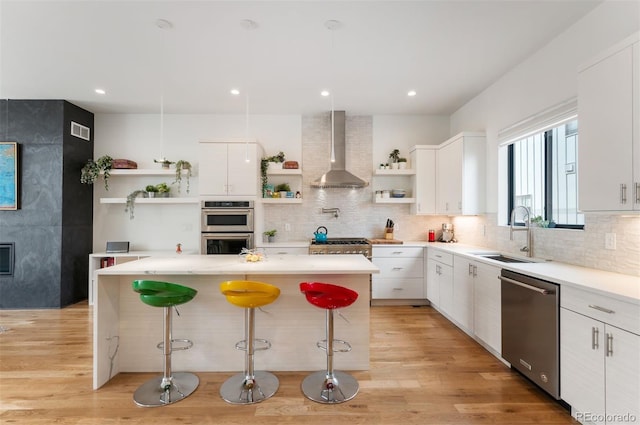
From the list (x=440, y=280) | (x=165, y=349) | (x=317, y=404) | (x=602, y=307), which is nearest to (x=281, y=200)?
(x=440, y=280)

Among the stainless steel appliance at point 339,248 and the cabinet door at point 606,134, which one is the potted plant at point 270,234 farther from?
the cabinet door at point 606,134

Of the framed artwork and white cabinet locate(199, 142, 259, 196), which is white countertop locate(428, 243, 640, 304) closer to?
white cabinet locate(199, 142, 259, 196)

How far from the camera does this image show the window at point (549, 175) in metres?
2.77

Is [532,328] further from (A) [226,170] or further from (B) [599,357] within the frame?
(A) [226,170]

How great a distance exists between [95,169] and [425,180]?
5.15m

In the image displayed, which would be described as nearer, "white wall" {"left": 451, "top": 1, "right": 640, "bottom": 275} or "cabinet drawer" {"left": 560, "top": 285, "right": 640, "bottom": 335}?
"cabinet drawer" {"left": 560, "top": 285, "right": 640, "bottom": 335}

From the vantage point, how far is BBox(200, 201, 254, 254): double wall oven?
4207 mm

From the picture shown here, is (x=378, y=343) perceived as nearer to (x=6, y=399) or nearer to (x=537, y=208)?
(x=537, y=208)

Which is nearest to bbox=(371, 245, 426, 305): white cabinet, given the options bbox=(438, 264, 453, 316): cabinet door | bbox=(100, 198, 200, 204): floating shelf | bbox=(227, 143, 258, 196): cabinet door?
bbox=(438, 264, 453, 316): cabinet door

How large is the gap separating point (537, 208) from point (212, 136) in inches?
185

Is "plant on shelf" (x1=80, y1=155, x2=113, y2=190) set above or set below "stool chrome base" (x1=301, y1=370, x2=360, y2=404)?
above

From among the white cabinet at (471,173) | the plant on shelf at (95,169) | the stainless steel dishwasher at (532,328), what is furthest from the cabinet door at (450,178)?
the plant on shelf at (95,169)

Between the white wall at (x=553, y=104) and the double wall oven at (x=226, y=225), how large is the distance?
3.27 m

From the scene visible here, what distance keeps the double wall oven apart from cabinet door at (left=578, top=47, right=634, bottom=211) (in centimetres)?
364
